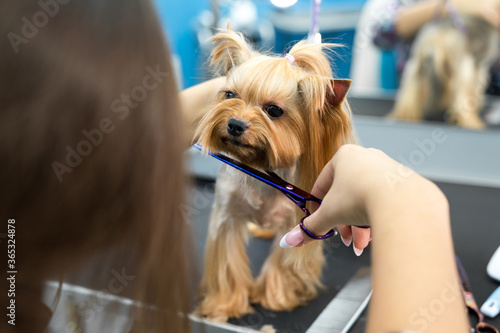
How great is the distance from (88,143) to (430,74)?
1430 mm

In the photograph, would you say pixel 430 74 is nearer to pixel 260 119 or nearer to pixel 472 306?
pixel 472 306

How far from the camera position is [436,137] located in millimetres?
1619

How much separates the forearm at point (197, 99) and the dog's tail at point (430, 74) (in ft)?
3.42

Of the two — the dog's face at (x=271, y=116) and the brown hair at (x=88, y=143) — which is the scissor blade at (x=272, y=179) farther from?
the brown hair at (x=88, y=143)

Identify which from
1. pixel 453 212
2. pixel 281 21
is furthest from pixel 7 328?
pixel 281 21

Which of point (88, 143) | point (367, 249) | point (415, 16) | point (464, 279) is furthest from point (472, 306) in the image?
point (415, 16)

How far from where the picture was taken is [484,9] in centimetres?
143

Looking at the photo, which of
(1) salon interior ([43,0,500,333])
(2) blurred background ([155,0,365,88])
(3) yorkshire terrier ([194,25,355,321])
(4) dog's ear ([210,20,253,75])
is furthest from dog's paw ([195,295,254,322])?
(2) blurred background ([155,0,365,88])

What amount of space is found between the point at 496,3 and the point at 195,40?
1219 mm

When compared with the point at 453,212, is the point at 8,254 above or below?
above

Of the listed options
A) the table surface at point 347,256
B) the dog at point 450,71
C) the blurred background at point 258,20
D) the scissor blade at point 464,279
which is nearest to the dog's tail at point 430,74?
the dog at point 450,71

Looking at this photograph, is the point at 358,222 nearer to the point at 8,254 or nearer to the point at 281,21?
the point at 8,254

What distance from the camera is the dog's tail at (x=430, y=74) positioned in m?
1.52

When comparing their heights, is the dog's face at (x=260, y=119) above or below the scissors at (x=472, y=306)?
above
